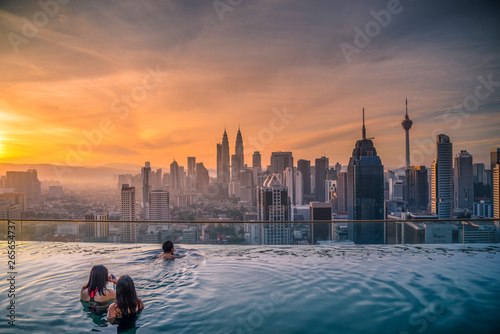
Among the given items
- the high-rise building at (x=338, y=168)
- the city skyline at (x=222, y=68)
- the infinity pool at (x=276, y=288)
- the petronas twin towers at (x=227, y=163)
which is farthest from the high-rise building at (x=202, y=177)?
the infinity pool at (x=276, y=288)

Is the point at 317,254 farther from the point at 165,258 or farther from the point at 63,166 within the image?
the point at 63,166

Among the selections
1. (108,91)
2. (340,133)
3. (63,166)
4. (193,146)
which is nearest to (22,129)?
(63,166)

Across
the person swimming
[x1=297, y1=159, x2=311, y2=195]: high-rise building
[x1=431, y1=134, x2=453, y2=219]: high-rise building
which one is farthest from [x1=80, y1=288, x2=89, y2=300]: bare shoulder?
[x1=297, y1=159, x2=311, y2=195]: high-rise building

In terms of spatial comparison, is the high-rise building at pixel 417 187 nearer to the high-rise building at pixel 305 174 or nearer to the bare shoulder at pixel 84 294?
the high-rise building at pixel 305 174

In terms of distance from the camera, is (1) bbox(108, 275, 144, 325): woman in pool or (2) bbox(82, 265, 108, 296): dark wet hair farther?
(2) bbox(82, 265, 108, 296): dark wet hair

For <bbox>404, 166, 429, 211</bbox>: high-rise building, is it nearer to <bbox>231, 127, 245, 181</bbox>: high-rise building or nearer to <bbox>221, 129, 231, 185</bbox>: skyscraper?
<bbox>231, 127, 245, 181</bbox>: high-rise building

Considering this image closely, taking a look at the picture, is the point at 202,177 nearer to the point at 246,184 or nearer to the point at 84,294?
the point at 246,184

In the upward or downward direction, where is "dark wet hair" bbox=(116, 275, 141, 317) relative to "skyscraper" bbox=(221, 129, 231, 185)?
downward
